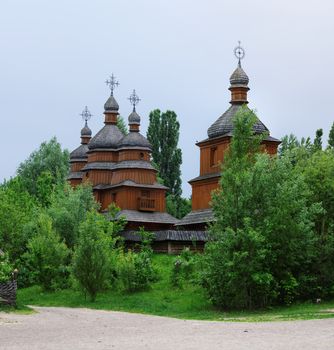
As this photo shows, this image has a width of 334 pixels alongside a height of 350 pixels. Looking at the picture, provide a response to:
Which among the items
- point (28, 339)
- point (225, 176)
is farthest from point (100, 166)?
point (28, 339)

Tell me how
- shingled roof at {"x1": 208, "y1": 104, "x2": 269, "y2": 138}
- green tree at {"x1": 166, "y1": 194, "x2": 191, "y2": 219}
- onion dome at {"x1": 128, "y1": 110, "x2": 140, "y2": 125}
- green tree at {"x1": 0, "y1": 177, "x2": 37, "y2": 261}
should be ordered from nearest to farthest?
green tree at {"x1": 0, "y1": 177, "x2": 37, "y2": 261} → shingled roof at {"x1": 208, "y1": 104, "x2": 269, "y2": 138} → onion dome at {"x1": 128, "y1": 110, "x2": 140, "y2": 125} → green tree at {"x1": 166, "y1": 194, "x2": 191, "y2": 219}

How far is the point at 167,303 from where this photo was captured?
3866cm

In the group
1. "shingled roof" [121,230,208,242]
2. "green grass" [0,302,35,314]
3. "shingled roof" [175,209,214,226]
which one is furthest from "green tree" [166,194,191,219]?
"green grass" [0,302,35,314]

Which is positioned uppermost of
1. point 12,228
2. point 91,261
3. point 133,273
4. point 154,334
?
point 12,228

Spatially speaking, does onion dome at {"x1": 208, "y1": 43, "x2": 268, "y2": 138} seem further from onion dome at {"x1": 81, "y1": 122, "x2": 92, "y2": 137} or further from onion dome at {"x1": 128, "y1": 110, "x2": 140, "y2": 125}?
onion dome at {"x1": 81, "y1": 122, "x2": 92, "y2": 137}

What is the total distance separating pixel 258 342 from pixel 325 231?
811 inches

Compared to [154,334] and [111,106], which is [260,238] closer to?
[154,334]

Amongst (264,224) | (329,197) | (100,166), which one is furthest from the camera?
(100,166)

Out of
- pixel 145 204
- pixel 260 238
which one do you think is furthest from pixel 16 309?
pixel 145 204

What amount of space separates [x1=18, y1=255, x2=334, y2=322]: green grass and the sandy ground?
3.78 metres

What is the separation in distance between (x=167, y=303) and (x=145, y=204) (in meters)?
25.2

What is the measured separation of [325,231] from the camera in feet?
129

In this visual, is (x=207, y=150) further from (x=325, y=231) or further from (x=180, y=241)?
(x=325, y=231)

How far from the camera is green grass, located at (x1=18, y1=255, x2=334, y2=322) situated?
3116 cm
